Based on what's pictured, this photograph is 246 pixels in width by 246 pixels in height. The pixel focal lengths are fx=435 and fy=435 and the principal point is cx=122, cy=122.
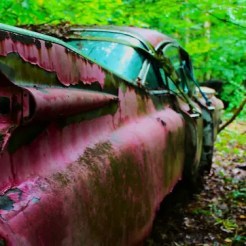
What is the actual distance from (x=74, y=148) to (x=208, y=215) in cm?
286

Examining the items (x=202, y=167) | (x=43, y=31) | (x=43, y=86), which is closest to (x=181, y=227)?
(x=202, y=167)

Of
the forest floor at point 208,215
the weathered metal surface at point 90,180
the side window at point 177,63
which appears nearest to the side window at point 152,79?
the weathered metal surface at point 90,180

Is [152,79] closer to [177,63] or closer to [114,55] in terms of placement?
[114,55]

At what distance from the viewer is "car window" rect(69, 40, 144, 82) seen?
3266mm

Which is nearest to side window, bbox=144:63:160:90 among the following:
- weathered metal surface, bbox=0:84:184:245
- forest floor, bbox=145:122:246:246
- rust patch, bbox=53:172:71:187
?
weathered metal surface, bbox=0:84:184:245

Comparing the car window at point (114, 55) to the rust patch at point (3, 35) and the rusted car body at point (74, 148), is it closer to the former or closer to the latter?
the rusted car body at point (74, 148)

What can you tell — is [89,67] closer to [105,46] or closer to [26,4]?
[105,46]

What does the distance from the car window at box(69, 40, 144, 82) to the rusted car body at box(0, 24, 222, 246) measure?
0.04 m

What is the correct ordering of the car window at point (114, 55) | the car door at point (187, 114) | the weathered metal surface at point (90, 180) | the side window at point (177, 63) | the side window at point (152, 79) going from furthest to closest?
the side window at point (177, 63), the car door at point (187, 114), the side window at point (152, 79), the car window at point (114, 55), the weathered metal surface at point (90, 180)

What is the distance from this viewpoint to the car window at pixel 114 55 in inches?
129

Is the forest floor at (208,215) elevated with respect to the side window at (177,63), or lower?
lower

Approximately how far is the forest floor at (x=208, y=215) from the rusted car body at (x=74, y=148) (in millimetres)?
882

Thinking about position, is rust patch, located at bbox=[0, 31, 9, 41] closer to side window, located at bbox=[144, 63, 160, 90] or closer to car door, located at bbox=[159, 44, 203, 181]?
side window, located at bbox=[144, 63, 160, 90]

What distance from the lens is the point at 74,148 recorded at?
1.82 meters
